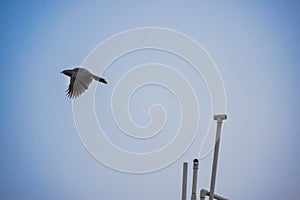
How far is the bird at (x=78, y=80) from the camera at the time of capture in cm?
141

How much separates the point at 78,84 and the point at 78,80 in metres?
0.02

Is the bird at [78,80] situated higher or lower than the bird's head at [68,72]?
lower

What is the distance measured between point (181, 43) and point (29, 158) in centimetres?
75

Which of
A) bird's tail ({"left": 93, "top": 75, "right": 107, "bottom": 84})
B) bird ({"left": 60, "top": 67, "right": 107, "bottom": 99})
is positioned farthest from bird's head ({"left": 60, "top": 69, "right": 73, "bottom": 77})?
bird's tail ({"left": 93, "top": 75, "right": 107, "bottom": 84})

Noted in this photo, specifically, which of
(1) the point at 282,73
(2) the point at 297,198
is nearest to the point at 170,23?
(1) the point at 282,73

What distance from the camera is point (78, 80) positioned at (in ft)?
4.71

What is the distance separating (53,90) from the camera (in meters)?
1.45

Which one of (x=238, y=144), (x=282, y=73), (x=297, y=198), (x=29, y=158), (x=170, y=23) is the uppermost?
(x=170, y=23)

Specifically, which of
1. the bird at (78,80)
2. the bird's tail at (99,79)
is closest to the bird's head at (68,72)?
the bird at (78,80)

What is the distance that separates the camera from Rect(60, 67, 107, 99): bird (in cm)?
141

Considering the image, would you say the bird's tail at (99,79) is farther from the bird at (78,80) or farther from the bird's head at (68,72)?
the bird's head at (68,72)

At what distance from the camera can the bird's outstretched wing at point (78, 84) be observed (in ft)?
4.66

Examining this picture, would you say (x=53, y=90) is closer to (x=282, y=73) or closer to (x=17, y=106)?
(x=17, y=106)

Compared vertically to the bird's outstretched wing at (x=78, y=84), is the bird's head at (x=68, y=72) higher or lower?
higher
